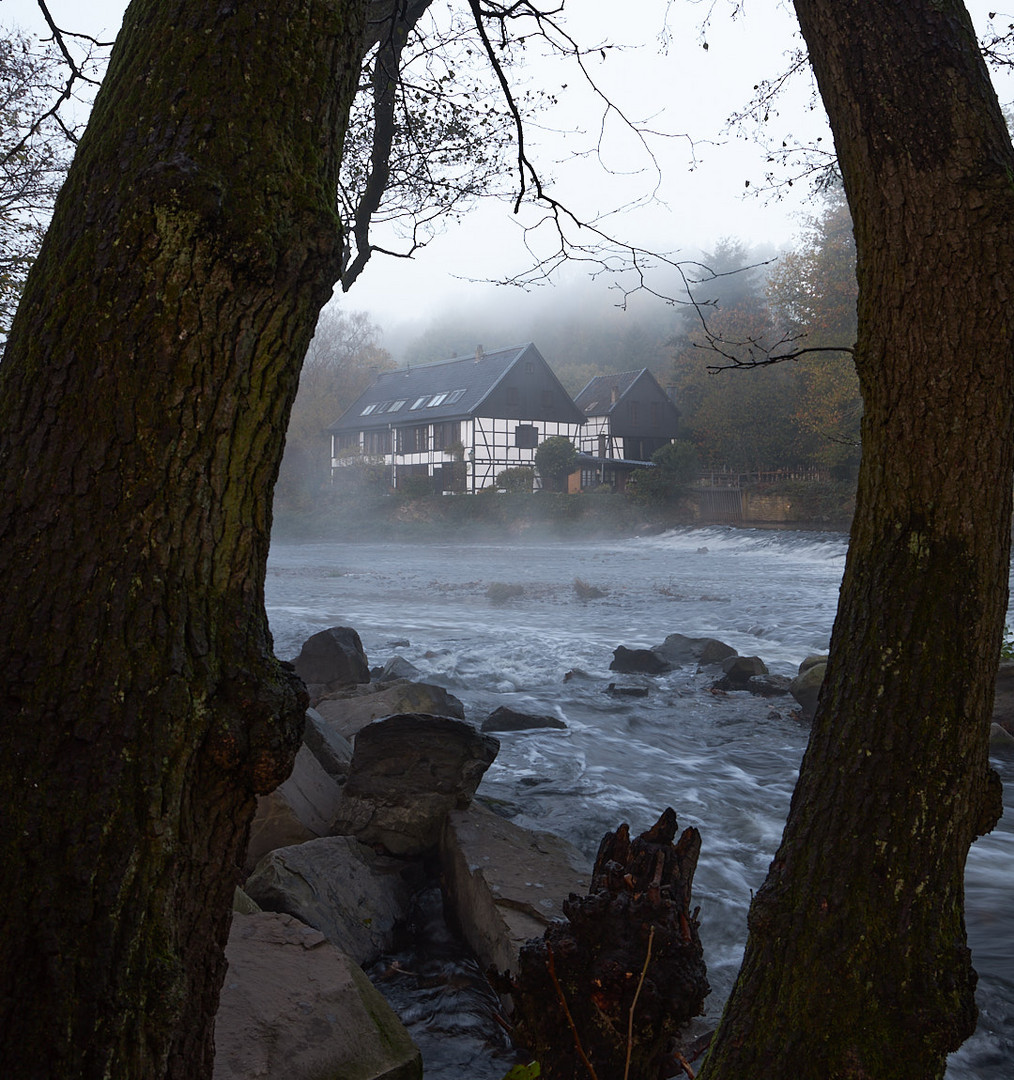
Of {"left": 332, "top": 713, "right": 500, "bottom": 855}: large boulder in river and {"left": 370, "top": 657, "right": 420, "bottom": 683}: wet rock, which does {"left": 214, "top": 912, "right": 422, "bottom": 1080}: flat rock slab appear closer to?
{"left": 332, "top": 713, "right": 500, "bottom": 855}: large boulder in river

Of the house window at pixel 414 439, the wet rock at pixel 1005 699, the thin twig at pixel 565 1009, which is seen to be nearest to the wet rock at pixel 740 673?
the wet rock at pixel 1005 699

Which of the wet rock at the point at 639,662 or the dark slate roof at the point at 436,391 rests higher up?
the dark slate roof at the point at 436,391

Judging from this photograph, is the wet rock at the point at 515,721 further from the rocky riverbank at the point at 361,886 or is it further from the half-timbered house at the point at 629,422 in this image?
the half-timbered house at the point at 629,422

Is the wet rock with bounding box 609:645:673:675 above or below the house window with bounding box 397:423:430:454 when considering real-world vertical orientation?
→ below

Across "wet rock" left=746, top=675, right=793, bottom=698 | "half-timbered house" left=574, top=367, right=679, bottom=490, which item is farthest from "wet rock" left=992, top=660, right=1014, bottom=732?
"half-timbered house" left=574, top=367, right=679, bottom=490

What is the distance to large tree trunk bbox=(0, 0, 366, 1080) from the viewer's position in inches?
49.2

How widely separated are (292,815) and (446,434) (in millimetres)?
39117

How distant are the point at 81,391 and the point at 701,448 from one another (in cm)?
4385

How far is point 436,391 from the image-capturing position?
153ft

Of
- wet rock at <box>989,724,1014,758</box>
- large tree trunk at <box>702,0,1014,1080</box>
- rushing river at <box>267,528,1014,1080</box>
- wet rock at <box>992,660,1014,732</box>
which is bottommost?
rushing river at <box>267,528,1014,1080</box>

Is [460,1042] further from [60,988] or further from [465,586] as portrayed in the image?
[465,586]

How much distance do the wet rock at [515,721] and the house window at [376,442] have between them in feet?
124

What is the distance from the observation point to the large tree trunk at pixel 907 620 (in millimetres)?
1795

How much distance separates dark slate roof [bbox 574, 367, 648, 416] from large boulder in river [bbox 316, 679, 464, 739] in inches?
1542
